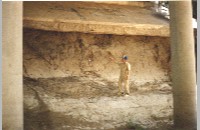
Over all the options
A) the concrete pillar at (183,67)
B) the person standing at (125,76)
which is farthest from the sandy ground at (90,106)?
the concrete pillar at (183,67)

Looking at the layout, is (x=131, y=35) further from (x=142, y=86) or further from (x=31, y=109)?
(x=31, y=109)

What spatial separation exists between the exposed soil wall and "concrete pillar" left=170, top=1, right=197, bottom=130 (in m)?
3.50

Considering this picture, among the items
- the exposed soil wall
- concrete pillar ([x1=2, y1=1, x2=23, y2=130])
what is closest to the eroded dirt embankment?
the exposed soil wall

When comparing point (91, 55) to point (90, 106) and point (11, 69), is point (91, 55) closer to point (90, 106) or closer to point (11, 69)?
point (90, 106)

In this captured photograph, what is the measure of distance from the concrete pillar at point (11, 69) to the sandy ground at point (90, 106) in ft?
3.33

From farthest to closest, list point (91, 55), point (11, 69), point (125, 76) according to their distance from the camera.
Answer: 1. point (91, 55)
2. point (125, 76)
3. point (11, 69)

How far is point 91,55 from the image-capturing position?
38.6 ft

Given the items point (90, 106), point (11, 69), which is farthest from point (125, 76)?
point (11, 69)

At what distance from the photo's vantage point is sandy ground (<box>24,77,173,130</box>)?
8.88 meters

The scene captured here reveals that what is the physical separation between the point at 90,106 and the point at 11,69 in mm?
3042

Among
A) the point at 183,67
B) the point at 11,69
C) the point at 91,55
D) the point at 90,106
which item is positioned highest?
the point at 11,69

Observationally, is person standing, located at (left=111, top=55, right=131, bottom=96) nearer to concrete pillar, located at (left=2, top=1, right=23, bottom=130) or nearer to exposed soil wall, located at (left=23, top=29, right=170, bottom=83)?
exposed soil wall, located at (left=23, top=29, right=170, bottom=83)

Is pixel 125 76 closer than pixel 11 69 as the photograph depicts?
No

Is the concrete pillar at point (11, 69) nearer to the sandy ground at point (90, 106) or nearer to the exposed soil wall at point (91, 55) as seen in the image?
the sandy ground at point (90, 106)
